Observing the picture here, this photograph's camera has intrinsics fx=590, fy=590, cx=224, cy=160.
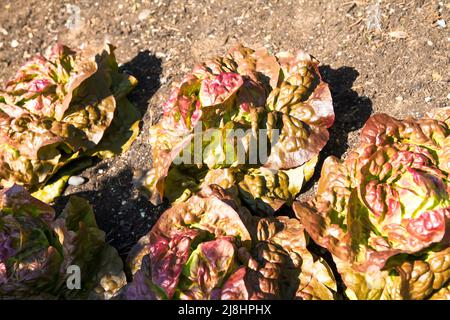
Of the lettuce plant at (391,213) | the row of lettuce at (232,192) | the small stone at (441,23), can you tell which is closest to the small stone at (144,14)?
the row of lettuce at (232,192)

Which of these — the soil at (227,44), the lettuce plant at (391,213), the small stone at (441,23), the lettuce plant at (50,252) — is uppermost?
the small stone at (441,23)

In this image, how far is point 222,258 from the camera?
402 cm

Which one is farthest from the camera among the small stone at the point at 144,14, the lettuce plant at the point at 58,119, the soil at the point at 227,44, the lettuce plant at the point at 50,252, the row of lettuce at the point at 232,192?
the small stone at the point at 144,14

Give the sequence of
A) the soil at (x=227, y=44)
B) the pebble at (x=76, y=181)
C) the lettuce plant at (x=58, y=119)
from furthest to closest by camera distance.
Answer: the pebble at (x=76, y=181)
the soil at (x=227, y=44)
the lettuce plant at (x=58, y=119)

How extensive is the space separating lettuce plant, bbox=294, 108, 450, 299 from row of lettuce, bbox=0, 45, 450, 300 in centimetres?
1

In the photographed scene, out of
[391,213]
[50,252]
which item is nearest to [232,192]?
[391,213]

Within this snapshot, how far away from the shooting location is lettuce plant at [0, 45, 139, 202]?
208 inches

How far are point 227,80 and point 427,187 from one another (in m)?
1.77

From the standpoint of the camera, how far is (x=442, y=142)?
174 inches

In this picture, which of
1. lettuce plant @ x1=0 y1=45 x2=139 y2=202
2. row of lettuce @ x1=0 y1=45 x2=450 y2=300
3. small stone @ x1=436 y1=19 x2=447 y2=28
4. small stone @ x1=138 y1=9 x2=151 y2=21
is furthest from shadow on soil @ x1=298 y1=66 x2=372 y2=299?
small stone @ x1=138 y1=9 x2=151 y2=21

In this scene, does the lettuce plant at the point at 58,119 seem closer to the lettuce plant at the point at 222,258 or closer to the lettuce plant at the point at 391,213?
the lettuce plant at the point at 222,258

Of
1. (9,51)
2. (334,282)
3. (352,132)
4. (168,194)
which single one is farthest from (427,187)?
(9,51)

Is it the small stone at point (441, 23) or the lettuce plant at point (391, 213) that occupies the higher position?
the small stone at point (441, 23)

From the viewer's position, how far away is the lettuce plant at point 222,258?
3977mm
